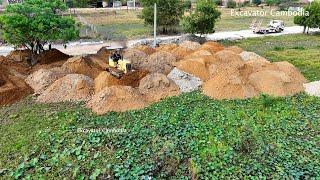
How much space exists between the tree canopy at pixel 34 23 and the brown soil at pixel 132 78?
417 centimetres

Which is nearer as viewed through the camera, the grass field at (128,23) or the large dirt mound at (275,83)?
the large dirt mound at (275,83)

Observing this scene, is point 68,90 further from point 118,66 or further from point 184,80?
point 184,80

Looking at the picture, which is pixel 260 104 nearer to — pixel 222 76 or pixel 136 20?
pixel 222 76

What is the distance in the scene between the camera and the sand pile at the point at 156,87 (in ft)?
39.2

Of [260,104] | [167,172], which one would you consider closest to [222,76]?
[260,104]

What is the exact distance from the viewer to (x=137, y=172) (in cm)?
745

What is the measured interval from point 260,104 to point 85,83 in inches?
258

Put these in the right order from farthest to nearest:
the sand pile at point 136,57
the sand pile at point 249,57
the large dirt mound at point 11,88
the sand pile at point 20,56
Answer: the sand pile at point 20,56 → the sand pile at point 249,57 → the sand pile at point 136,57 → the large dirt mound at point 11,88

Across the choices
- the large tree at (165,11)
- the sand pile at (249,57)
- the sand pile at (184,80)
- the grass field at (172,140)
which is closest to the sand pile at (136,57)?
the sand pile at (184,80)

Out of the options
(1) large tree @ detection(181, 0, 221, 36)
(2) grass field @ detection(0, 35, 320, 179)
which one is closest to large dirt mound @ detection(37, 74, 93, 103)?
(2) grass field @ detection(0, 35, 320, 179)

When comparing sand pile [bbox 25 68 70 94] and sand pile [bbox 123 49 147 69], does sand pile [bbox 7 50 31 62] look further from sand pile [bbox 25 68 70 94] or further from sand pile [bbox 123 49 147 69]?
sand pile [bbox 123 49 147 69]

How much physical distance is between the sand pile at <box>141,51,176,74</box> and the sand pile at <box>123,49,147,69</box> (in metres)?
0.30

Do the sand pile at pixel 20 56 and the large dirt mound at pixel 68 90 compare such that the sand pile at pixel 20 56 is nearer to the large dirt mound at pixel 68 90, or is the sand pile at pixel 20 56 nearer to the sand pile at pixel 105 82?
the large dirt mound at pixel 68 90

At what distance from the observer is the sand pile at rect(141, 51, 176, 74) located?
47.4 ft
